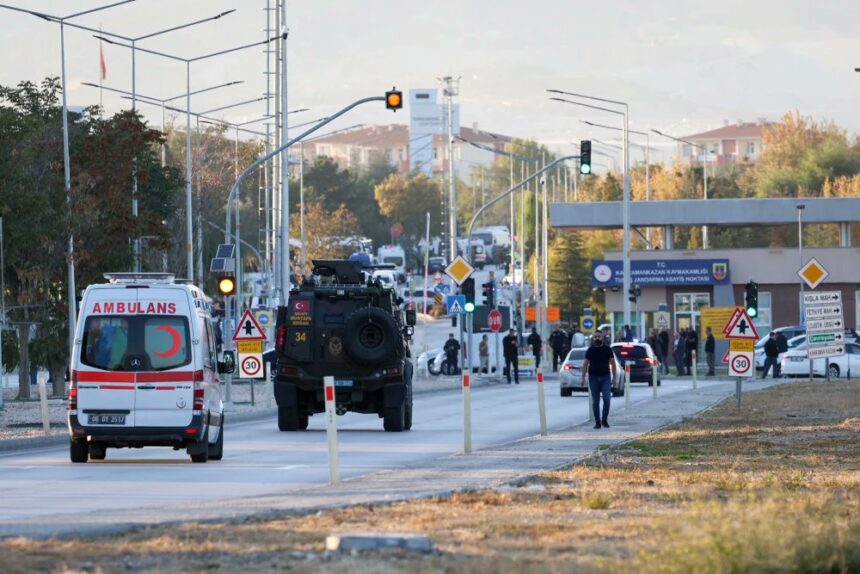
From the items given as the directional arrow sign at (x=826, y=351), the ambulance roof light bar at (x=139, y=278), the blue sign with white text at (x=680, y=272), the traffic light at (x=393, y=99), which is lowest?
the directional arrow sign at (x=826, y=351)

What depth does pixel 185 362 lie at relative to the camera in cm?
2398

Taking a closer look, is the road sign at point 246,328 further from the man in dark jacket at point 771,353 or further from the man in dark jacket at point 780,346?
the man in dark jacket at point 780,346

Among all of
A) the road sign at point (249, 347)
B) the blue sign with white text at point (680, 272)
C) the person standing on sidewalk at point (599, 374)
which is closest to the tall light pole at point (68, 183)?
the road sign at point (249, 347)

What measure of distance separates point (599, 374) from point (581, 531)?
18333 mm

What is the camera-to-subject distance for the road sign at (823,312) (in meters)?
45.2

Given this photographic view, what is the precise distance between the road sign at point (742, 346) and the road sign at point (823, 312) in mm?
6882

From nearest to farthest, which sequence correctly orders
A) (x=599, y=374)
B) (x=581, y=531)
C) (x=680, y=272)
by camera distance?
1. (x=581, y=531)
2. (x=599, y=374)
3. (x=680, y=272)

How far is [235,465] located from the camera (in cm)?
2380

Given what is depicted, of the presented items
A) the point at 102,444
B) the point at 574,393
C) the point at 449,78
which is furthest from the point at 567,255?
the point at 102,444

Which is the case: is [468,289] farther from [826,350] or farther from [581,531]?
[581,531]

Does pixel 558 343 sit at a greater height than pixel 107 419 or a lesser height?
greater

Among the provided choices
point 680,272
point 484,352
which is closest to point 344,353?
point 484,352

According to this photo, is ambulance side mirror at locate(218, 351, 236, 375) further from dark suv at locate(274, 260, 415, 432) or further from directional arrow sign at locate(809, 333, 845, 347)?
directional arrow sign at locate(809, 333, 845, 347)

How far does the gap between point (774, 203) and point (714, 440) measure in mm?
60878
